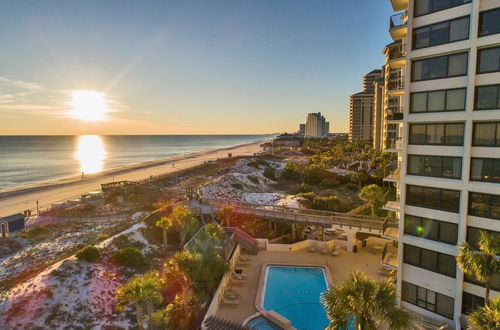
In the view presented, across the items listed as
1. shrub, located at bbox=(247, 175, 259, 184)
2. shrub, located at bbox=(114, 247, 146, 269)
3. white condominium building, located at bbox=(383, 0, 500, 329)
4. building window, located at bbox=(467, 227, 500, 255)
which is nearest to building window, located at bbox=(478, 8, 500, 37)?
white condominium building, located at bbox=(383, 0, 500, 329)

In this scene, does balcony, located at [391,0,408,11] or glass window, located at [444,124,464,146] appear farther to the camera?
balcony, located at [391,0,408,11]

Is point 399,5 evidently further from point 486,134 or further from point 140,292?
point 140,292

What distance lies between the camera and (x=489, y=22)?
15812 mm

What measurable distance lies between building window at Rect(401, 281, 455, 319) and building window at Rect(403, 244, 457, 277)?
1.41 metres

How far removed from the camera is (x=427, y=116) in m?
18.2

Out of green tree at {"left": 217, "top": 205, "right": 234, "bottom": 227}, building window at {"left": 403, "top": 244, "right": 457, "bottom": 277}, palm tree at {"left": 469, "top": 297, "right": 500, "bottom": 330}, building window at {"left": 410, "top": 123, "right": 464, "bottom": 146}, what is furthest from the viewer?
green tree at {"left": 217, "top": 205, "right": 234, "bottom": 227}

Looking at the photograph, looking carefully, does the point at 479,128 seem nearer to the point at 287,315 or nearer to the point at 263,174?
the point at 287,315

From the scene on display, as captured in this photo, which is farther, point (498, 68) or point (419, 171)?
point (419, 171)

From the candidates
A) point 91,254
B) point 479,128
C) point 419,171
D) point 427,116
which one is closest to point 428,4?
point 427,116

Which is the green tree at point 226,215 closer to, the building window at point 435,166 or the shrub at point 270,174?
the building window at point 435,166

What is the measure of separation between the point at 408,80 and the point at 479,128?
4752 millimetres

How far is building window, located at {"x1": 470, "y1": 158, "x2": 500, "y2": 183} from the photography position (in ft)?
52.4

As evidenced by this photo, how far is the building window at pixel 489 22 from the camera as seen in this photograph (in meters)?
15.6

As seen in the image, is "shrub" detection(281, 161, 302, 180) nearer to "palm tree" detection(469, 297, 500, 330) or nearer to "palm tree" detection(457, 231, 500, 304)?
"palm tree" detection(457, 231, 500, 304)
